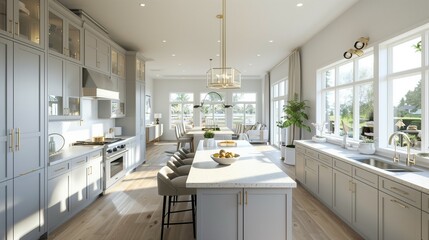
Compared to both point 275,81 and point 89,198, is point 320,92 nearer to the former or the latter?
point 275,81

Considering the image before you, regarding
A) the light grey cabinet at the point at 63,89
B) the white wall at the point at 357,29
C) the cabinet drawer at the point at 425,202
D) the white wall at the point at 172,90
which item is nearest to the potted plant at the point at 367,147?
the white wall at the point at 357,29

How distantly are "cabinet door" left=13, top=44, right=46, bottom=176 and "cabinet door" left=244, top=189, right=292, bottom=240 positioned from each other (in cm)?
232

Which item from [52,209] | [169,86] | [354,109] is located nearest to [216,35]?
[354,109]

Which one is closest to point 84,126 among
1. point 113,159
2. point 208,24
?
point 113,159

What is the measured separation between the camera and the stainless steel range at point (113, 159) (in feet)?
14.7

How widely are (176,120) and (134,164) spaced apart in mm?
6911

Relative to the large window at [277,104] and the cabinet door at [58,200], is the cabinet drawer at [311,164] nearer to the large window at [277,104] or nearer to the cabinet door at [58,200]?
the cabinet door at [58,200]

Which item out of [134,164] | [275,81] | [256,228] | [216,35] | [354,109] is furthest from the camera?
[275,81]

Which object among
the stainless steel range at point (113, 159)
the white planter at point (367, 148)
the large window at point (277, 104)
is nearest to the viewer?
the white planter at point (367, 148)

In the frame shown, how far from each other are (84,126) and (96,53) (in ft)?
4.74

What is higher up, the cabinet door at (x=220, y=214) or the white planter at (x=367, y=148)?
the white planter at (x=367, y=148)

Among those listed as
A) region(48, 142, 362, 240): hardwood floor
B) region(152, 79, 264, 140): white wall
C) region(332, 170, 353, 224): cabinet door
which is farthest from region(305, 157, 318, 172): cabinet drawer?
region(152, 79, 264, 140): white wall

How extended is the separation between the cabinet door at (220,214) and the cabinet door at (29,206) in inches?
74.3

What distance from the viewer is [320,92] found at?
5.75m
